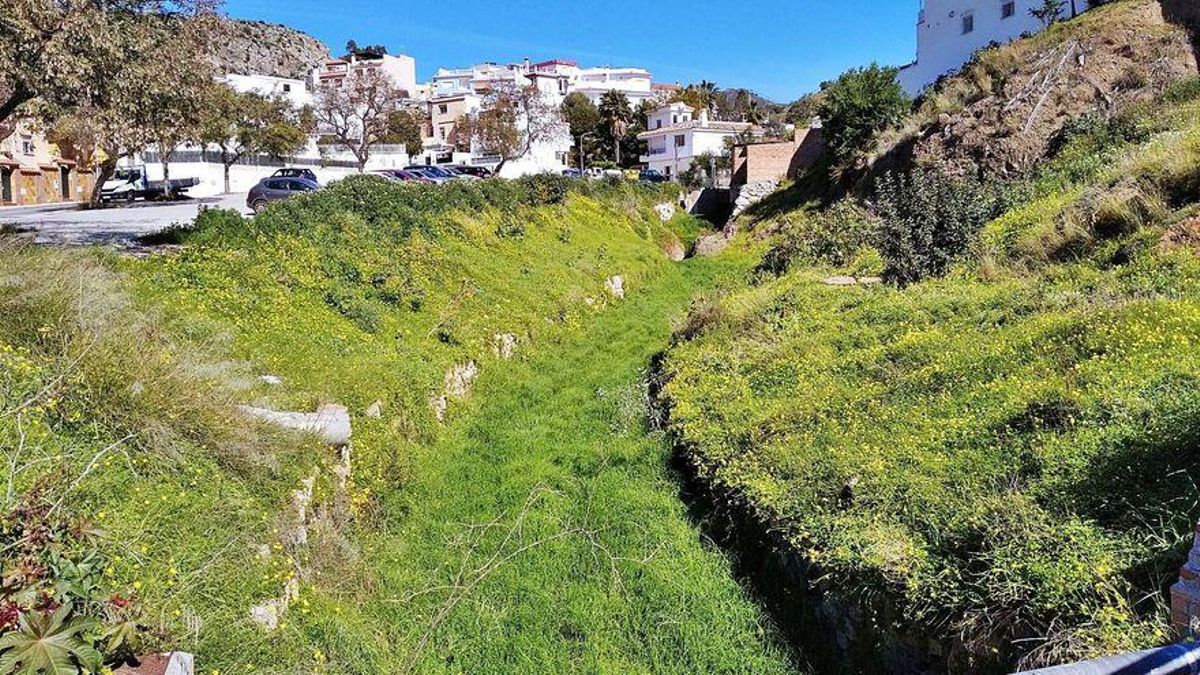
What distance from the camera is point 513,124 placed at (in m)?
52.3

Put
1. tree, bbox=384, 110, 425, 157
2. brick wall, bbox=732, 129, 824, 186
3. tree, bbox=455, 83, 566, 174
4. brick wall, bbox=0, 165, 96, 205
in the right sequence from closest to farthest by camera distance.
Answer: brick wall, bbox=732, 129, 824, 186, brick wall, bbox=0, 165, 96, 205, tree, bbox=455, 83, 566, 174, tree, bbox=384, 110, 425, 157

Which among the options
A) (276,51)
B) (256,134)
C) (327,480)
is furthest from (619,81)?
(327,480)

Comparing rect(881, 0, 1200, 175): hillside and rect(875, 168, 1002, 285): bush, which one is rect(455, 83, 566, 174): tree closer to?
rect(881, 0, 1200, 175): hillside

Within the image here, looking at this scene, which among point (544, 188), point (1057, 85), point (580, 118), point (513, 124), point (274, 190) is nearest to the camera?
point (1057, 85)

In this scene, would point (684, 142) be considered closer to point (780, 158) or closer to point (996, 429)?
point (780, 158)

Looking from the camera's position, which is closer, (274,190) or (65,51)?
(65,51)

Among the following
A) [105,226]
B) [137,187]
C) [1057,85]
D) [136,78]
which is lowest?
[105,226]

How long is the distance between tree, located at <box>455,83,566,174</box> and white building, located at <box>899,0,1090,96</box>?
973 inches

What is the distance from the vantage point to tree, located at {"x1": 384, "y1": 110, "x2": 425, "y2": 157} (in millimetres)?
61625

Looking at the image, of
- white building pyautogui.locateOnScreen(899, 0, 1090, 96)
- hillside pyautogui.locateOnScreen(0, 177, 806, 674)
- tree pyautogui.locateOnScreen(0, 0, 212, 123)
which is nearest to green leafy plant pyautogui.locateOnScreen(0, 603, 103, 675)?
hillside pyautogui.locateOnScreen(0, 177, 806, 674)

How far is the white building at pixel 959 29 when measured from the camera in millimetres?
30020

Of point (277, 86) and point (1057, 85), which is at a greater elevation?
point (277, 86)

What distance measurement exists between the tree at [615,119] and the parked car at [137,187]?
39107 mm

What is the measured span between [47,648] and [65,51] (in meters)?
10.6
